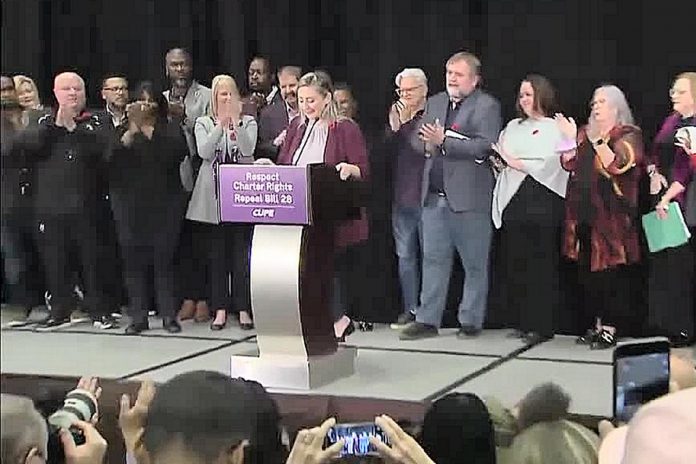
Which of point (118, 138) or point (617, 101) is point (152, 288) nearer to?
point (118, 138)

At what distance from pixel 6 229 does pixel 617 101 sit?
133cm

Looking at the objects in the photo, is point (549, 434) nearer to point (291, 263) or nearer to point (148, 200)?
point (291, 263)

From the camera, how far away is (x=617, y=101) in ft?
8.12

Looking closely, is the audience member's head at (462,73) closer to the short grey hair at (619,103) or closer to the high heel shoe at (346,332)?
the short grey hair at (619,103)

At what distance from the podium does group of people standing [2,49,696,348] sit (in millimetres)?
32

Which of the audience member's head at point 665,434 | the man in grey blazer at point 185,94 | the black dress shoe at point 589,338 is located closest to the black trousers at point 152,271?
the man in grey blazer at point 185,94

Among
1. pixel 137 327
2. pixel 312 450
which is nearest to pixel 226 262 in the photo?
pixel 137 327

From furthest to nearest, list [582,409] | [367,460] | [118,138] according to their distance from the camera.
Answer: [118,138] → [582,409] → [367,460]

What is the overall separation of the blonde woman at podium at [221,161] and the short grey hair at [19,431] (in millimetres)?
610

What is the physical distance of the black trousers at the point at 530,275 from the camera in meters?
2.57

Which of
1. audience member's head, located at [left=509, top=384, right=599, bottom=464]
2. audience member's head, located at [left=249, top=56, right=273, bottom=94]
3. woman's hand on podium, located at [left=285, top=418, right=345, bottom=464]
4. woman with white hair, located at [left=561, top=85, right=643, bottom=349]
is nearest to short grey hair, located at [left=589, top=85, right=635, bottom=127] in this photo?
woman with white hair, located at [left=561, top=85, right=643, bottom=349]

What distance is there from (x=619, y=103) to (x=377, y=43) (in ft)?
1.72

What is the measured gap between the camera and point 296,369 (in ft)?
8.52

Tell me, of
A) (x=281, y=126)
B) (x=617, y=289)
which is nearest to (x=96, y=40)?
(x=281, y=126)
